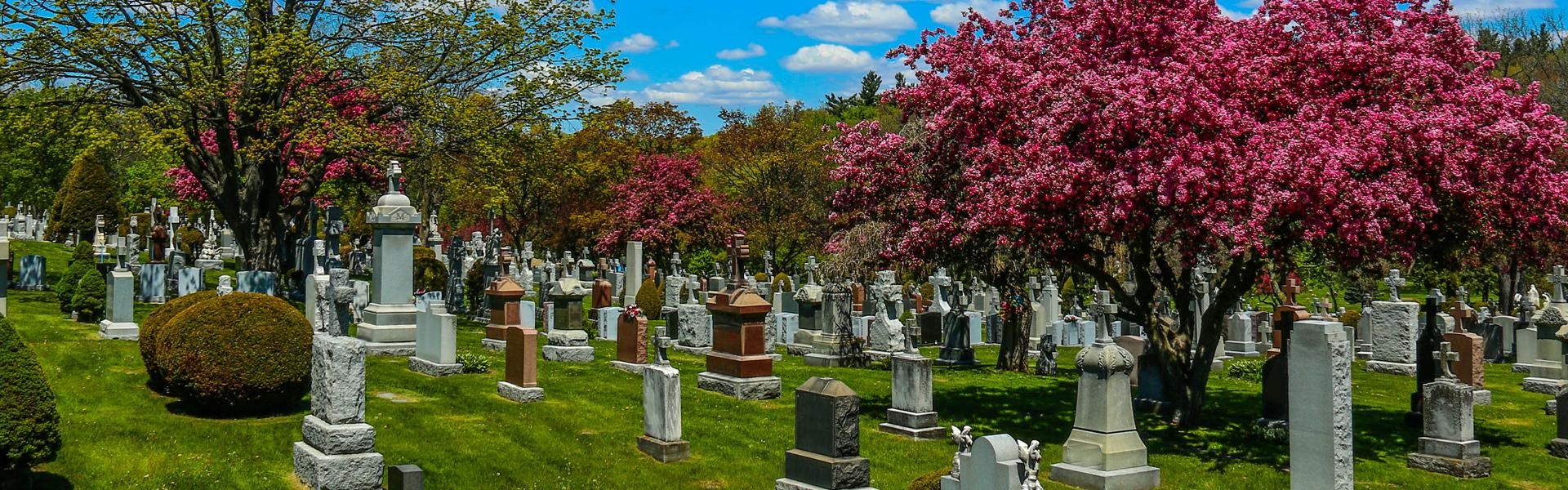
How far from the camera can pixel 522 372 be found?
1473 centimetres

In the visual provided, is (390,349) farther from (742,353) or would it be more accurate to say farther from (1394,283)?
(1394,283)

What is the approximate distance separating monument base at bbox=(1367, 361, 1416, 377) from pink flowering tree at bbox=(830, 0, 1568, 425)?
379 inches

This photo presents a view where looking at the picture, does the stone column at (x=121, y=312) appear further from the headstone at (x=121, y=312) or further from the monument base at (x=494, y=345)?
the monument base at (x=494, y=345)

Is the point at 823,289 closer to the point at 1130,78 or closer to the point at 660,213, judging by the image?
the point at 1130,78

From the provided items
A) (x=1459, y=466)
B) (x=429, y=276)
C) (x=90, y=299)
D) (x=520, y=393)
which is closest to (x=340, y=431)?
(x=520, y=393)

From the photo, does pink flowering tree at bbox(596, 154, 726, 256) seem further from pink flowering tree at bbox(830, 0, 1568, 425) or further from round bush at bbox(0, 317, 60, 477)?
round bush at bbox(0, 317, 60, 477)

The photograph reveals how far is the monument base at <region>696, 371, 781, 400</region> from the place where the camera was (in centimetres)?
1595

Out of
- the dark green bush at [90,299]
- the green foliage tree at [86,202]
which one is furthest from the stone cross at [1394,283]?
the green foliage tree at [86,202]

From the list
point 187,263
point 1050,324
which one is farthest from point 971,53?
point 187,263

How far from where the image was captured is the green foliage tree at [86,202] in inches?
1863

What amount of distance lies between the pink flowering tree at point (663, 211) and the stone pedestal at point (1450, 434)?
35.4 metres

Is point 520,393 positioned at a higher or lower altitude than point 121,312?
lower

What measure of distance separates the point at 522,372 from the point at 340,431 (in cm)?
478

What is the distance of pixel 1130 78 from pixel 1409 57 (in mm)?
2982
